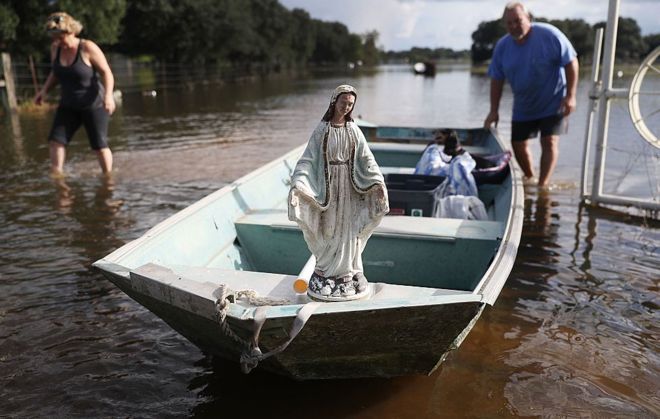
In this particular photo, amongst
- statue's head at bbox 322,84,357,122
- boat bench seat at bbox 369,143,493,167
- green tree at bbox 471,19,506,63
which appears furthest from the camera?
green tree at bbox 471,19,506,63

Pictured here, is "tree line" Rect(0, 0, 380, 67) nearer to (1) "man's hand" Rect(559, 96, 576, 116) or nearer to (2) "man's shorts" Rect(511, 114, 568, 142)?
(2) "man's shorts" Rect(511, 114, 568, 142)

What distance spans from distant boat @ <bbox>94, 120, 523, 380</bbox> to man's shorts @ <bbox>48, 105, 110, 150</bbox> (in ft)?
10.9

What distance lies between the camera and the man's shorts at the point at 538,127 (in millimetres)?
7469

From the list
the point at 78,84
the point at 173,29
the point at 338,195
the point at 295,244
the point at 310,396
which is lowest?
the point at 310,396

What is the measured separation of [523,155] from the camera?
26.9 ft

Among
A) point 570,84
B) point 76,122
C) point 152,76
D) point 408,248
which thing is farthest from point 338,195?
point 152,76

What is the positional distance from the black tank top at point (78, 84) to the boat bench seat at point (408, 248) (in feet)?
13.5

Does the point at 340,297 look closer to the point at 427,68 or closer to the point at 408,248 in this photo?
the point at 408,248

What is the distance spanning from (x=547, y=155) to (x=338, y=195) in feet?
18.4

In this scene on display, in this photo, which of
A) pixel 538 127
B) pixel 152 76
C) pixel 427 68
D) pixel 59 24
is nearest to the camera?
pixel 59 24

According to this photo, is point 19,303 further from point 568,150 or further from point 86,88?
point 568,150

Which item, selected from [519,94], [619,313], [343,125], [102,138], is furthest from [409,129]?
[343,125]

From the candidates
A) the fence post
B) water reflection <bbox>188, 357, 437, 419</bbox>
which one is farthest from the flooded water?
the fence post

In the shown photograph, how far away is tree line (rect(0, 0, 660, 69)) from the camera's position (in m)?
21.3
